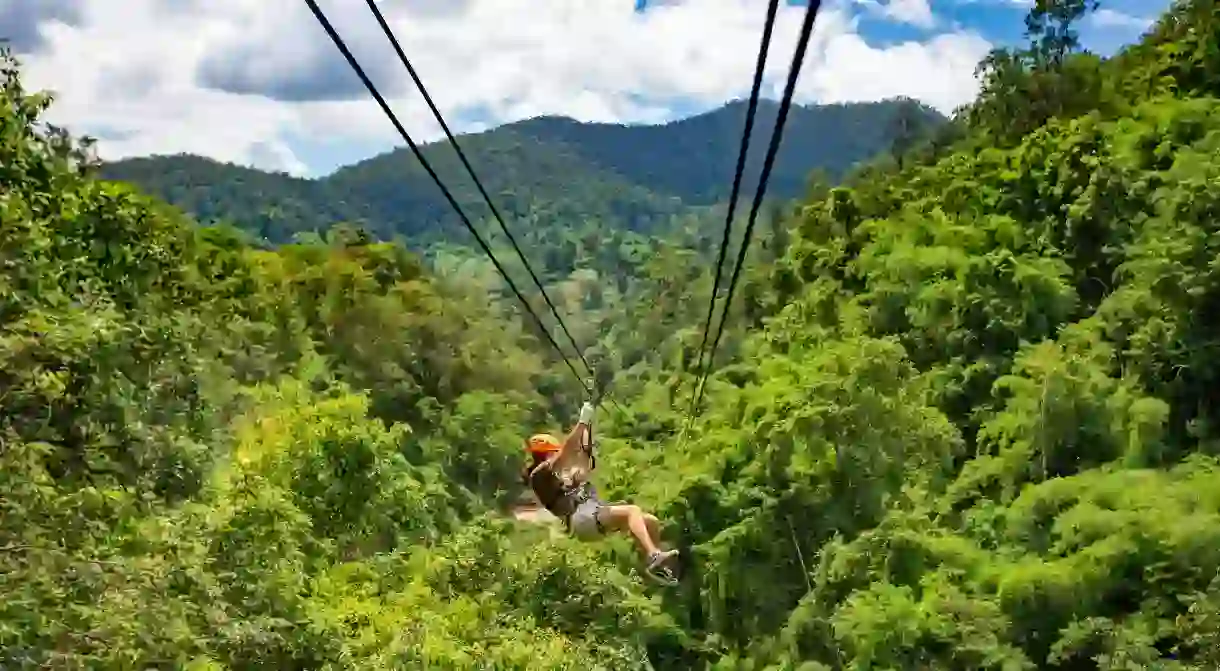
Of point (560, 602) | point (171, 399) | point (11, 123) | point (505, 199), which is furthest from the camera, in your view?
point (505, 199)

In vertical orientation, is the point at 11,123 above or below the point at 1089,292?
above

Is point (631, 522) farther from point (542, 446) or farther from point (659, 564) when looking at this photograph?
point (542, 446)

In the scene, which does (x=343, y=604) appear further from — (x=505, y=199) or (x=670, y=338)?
(x=505, y=199)

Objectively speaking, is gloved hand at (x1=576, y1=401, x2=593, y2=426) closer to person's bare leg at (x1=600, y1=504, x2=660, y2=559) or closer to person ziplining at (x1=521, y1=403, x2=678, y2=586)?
person ziplining at (x1=521, y1=403, x2=678, y2=586)

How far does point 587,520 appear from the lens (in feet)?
24.8

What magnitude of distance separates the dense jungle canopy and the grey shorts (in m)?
2.77

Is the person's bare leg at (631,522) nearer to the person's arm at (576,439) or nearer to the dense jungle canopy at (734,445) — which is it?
the person's arm at (576,439)

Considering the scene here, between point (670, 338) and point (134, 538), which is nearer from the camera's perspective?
point (134, 538)

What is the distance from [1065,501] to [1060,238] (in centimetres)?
946

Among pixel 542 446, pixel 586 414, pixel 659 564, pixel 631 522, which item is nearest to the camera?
pixel 659 564

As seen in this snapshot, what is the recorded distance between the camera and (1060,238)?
24219mm

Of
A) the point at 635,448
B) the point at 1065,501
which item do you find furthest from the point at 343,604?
the point at 635,448

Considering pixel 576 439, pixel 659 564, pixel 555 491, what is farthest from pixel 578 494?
pixel 659 564

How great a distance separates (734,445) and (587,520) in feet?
46.3
